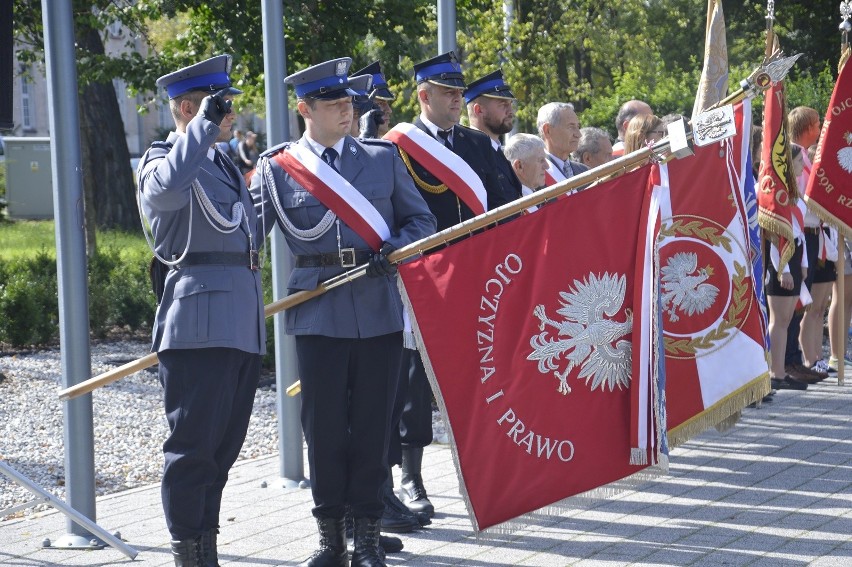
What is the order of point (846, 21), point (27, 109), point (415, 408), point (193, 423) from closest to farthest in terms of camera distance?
point (193, 423) < point (415, 408) < point (846, 21) < point (27, 109)

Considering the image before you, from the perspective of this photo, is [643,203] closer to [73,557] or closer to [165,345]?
[165,345]

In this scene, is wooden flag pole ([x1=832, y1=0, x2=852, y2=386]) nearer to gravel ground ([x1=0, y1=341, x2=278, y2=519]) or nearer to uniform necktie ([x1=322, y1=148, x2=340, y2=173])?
gravel ground ([x1=0, y1=341, x2=278, y2=519])

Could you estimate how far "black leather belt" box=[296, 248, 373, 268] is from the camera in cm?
526

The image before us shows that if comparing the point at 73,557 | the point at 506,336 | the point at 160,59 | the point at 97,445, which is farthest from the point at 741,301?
the point at 160,59

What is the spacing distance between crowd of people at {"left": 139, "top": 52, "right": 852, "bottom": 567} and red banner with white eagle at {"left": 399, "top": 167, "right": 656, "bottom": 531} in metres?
0.36

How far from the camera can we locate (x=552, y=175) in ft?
25.6

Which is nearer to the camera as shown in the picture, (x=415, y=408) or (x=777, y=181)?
(x=415, y=408)

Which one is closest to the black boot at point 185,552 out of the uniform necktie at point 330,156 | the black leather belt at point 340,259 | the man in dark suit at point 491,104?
the black leather belt at point 340,259

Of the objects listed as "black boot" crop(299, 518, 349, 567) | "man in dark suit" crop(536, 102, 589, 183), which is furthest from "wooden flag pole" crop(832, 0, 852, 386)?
"black boot" crop(299, 518, 349, 567)

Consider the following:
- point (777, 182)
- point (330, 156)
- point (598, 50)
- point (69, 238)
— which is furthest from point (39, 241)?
point (330, 156)

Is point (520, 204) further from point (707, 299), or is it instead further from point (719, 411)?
point (719, 411)

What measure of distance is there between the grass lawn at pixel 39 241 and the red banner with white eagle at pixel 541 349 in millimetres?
9985

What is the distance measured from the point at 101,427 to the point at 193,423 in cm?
446

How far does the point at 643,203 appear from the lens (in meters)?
5.14
